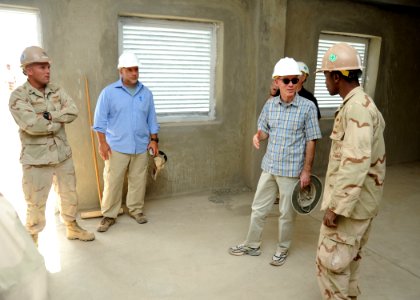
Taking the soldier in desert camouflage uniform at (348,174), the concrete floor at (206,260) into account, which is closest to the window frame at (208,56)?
the concrete floor at (206,260)

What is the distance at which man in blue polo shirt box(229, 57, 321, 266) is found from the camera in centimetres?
269

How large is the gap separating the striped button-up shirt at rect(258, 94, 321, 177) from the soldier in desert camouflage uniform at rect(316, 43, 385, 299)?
0.70 meters

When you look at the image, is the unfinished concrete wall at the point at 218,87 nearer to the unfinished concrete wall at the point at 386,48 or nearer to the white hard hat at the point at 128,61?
the white hard hat at the point at 128,61

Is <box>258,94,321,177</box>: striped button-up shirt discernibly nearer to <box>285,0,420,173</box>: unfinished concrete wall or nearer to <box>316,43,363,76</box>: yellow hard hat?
<box>316,43,363,76</box>: yellow hard hat

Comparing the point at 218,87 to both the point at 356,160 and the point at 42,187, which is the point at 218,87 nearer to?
the point at 42,187

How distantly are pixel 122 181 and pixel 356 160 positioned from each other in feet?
8.30

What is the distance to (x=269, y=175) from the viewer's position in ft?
9.30

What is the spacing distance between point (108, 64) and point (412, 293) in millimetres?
3555

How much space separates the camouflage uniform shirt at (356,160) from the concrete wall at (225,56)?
265cm

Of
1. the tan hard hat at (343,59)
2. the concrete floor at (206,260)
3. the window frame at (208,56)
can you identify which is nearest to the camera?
the tan hard hat at (343,59)

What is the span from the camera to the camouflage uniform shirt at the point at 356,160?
1764mm

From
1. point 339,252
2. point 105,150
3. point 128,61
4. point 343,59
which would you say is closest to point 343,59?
point 343,59

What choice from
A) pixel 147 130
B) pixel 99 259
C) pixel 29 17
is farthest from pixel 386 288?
pixel 29 17

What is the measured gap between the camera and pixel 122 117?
345cm
